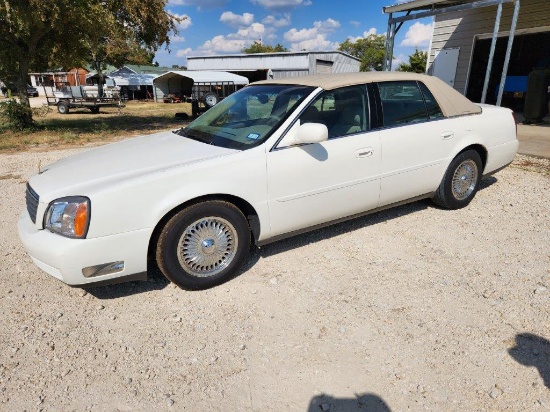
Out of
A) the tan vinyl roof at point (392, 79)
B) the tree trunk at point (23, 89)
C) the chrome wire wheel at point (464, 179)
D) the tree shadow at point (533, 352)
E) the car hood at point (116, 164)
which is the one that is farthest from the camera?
the tree trunk at point (23, 89)

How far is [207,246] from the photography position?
2.98 meters

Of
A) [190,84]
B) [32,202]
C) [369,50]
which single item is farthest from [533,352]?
[369,50]

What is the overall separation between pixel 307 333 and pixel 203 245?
1.04 m

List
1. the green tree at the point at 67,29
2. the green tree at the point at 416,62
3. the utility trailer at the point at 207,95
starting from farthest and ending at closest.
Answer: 1. the green tree at the point at 416,62
2. the utility trailer at the point at 207,95
3. the green tree at the point at 67,29

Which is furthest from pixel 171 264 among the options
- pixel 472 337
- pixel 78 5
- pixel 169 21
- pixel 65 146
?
pixel 169 21

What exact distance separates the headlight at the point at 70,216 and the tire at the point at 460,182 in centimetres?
361

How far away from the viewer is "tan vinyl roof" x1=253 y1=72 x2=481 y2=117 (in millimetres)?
3574

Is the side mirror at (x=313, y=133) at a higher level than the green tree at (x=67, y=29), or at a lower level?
lower

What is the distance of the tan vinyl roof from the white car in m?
0.02

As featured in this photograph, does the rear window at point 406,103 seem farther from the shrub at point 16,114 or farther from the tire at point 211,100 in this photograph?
the tire at point 211,100

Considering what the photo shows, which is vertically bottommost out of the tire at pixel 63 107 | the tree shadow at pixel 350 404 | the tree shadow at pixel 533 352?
the tree shadow at pixel 350 404

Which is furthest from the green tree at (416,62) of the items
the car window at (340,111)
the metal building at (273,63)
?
the car window at (340,111)

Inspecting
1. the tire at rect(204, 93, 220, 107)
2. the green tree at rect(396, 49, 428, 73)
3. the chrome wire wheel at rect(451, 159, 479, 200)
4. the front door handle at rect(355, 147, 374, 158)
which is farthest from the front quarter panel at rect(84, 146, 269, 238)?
the green tree at rect(396, 49, 428, 73)

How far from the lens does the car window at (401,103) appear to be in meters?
3.74
